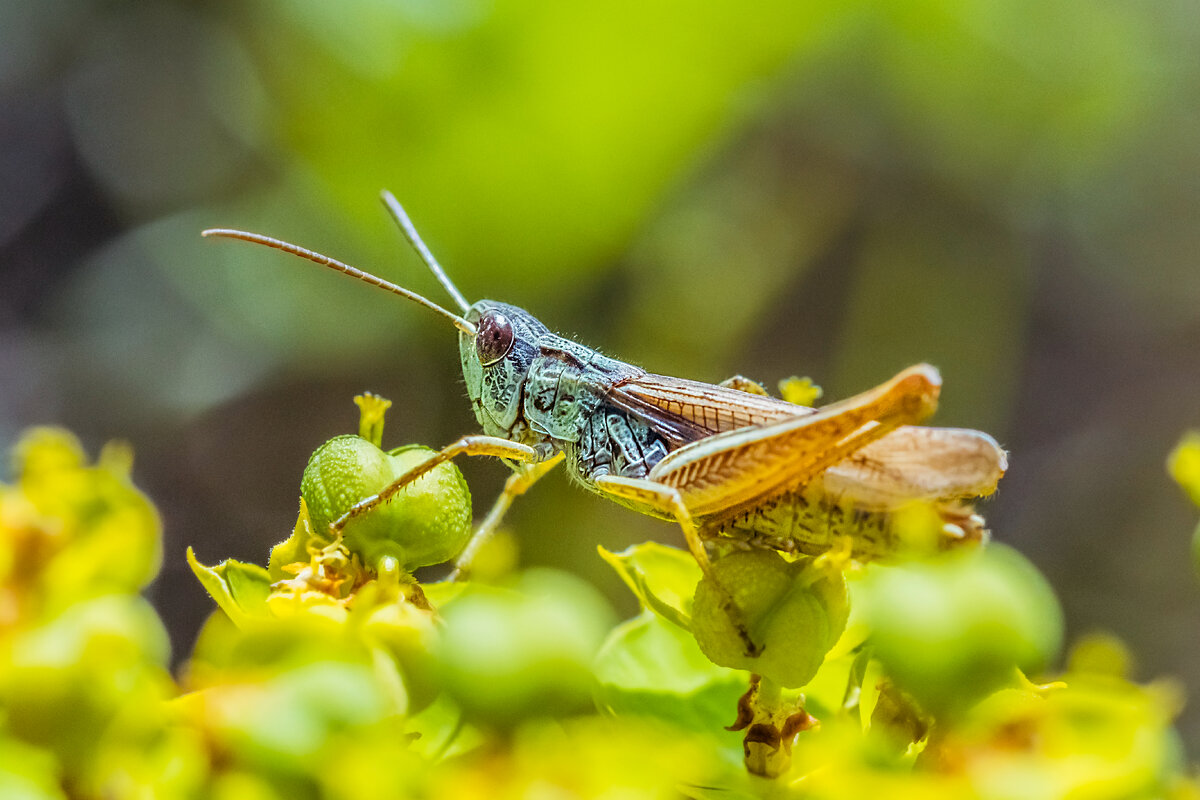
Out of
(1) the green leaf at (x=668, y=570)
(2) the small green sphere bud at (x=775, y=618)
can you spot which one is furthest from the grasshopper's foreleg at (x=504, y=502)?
(2) the small green sphere bud at (x=775, y=618)

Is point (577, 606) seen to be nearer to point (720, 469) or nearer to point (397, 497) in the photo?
point (397, 497)

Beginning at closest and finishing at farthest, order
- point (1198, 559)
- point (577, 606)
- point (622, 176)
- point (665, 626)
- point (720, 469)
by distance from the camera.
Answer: point (577, 606)
point (1198, 559)
point (665, 626)
point (720, 469)
point (622, 176)

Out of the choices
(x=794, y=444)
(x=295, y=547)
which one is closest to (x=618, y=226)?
(x=794, y=444)

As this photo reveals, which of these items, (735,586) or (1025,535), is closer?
(735,586)

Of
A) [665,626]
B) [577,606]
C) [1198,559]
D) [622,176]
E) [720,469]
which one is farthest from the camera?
[622,176]

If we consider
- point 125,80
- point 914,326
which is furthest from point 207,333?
point 914,326

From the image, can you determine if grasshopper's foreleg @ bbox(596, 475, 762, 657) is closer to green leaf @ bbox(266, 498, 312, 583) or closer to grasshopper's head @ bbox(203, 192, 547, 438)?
grasshopper's head @ bbox(203, 192, 547, 438)

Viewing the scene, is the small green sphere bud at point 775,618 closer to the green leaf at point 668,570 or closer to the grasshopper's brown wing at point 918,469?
the green leaf at point 668,570
